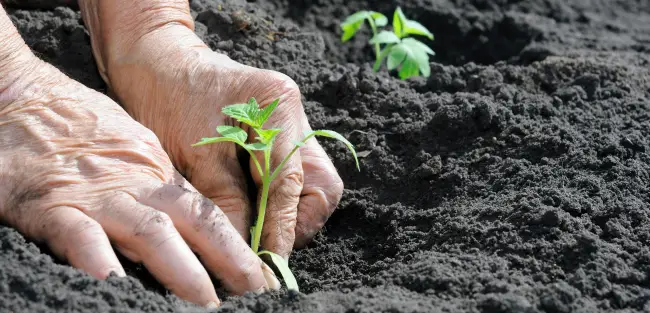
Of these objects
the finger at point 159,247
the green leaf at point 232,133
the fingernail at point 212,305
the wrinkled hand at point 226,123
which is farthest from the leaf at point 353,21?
the fingernail at point 212,305

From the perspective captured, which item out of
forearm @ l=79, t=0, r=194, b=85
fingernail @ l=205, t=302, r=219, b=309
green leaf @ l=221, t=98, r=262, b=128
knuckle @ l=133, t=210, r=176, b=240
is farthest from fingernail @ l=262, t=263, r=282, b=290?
forearm @ l=79, t=0, r=194, b=85

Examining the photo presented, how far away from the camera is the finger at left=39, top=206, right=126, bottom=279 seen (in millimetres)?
2256

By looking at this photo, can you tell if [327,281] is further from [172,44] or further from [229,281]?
[172,44]

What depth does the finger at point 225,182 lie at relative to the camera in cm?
274

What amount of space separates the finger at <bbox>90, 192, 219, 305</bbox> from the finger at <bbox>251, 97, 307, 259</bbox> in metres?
0.40

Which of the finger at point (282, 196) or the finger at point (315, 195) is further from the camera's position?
the finger at point (315, 195)

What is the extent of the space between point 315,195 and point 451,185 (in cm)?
59

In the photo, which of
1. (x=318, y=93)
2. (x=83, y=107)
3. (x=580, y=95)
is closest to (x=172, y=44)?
(x=83, y=107)

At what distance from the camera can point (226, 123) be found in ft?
9.43

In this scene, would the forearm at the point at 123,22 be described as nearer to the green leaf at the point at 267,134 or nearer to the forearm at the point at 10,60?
the forearm at the point at 10,60

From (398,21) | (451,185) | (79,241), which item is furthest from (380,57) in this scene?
(79,241)

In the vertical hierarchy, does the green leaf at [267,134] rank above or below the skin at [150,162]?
above

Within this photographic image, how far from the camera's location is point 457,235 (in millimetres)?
2695

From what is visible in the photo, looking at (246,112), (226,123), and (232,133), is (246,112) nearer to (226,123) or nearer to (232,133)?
(232,133)
